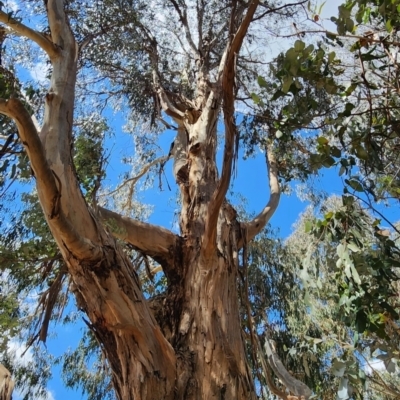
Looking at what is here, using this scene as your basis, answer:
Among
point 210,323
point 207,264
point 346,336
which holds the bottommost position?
point 210,323

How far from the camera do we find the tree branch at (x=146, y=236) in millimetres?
2670

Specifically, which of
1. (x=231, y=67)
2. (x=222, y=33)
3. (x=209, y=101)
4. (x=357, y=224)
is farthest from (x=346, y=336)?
(x=231, y=67)

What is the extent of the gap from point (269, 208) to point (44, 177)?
2358 mm

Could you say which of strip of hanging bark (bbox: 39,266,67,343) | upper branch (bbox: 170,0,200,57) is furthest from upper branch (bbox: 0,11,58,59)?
upper branch (bbox: 170,0,200,57)

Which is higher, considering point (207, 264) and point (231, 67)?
point (231, 67)

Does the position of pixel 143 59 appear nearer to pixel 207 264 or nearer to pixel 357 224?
pixel 207 264

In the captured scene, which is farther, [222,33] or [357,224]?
[222,33]

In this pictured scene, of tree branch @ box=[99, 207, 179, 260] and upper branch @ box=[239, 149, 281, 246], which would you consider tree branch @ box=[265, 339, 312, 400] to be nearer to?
upper branch @ box=[239, 149, 281, 246]

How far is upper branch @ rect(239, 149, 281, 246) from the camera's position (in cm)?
329

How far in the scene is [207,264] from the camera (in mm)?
2477

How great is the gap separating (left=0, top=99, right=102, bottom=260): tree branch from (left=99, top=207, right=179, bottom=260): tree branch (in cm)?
100

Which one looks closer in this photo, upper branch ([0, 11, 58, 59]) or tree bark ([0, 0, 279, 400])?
tree bark ([0, 0, 279, 400])

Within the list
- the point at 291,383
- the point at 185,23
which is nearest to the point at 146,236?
the point at 291,383

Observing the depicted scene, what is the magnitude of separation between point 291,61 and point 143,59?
13.0ft
